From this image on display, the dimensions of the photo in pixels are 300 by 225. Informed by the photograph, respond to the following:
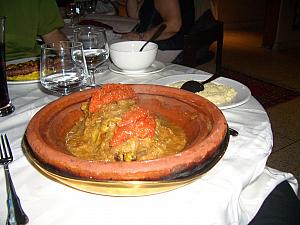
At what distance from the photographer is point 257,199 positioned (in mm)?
672

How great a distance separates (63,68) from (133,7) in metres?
2.25

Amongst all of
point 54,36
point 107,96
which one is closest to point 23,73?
point 107,96

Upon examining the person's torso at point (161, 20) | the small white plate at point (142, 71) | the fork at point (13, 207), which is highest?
the fork at point (13, 207)

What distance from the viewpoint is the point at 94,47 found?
1.04 meters

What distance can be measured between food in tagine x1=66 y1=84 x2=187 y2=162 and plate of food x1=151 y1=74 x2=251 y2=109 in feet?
0.61

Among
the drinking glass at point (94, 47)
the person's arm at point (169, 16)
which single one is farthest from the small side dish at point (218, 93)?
the person's arm at point (169, 16)

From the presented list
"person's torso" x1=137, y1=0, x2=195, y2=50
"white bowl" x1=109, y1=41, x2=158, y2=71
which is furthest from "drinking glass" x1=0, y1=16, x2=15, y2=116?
"person's torso" x1=137, y1=0, x2=195, y2=50

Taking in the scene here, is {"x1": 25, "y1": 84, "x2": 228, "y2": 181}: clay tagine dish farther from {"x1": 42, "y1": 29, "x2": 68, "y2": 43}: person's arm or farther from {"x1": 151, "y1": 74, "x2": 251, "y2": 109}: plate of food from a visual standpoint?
{"x1": 42, "y1": 29, "x2": 68, "y2": 43}: person's arm

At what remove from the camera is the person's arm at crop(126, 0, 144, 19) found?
2967 mm

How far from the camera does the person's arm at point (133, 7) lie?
2967 millimetres

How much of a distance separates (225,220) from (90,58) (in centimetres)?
66

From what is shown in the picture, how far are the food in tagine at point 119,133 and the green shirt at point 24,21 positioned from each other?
1.11 m

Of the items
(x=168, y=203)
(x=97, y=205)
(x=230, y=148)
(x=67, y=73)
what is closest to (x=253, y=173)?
(x=230, y=148)

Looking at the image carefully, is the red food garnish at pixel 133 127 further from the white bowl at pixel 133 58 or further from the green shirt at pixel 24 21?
the green shirt at pixel 24 21
